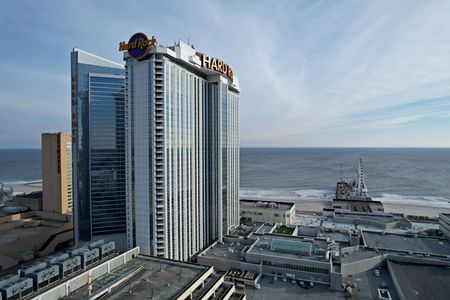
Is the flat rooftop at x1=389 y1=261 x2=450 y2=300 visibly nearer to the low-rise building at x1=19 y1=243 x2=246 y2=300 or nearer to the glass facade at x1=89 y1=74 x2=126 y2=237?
the low-rise building at x1=19 y1=243 x2=246 y2=300

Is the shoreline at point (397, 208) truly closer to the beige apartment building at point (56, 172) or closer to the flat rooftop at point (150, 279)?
the flat rooftop at point (150, 279)

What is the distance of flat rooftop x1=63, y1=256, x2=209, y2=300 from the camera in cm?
4259

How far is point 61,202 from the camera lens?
113 meters

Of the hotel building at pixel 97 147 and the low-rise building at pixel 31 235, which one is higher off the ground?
the hotel building at pixel 97 147

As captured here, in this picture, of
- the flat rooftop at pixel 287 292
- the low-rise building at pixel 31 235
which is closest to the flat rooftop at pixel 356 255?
the flat rooftop at pixel 287 292

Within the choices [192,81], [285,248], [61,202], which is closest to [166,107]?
[192,81]

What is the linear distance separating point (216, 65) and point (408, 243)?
7201cm

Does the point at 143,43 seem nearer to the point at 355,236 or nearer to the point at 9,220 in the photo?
the point at 355,236

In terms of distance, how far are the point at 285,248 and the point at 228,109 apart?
44.4 m

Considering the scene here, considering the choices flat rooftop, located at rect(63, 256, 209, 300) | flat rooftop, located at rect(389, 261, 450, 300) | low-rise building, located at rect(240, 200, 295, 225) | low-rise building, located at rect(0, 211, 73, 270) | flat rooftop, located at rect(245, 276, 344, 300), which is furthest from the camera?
low-rise building, located at rect(240, 200, 295, 225)

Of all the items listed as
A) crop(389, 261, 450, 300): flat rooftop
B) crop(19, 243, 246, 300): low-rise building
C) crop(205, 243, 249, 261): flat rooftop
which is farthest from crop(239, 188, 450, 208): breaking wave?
crop(19, 243, 246, 300): low-rise building

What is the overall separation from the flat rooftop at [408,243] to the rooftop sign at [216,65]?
6225cm

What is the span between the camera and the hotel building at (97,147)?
8675 centimetres

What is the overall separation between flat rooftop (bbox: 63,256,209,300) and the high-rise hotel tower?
29.1 ft
